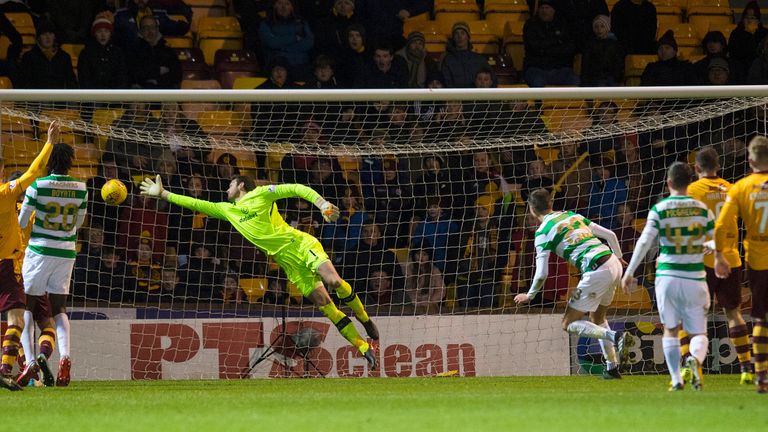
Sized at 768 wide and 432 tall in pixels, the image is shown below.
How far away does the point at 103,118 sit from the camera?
1316cm

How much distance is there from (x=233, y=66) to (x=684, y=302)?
8568mm

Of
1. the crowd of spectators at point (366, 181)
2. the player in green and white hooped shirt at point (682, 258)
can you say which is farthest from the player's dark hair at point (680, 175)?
the crowd of spectators at point (366, 181)

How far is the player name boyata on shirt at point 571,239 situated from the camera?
10.3 meters

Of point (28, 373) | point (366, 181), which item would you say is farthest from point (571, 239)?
point (28, 373)

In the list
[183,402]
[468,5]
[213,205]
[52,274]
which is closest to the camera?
[183,402]

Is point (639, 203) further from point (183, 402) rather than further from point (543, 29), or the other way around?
point (183, 402)

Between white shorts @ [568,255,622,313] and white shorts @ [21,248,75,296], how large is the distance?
14.6ft

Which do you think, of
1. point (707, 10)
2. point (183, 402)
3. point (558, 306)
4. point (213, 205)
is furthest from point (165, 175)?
point (707, 10)

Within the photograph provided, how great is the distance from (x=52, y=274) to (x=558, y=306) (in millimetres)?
5521

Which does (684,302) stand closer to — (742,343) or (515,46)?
(742,343)

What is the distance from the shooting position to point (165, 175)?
523 inches

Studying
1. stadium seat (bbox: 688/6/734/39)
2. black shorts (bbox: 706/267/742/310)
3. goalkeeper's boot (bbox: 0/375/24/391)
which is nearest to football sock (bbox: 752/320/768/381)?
black shorts (bbox: 706/267/742/310)

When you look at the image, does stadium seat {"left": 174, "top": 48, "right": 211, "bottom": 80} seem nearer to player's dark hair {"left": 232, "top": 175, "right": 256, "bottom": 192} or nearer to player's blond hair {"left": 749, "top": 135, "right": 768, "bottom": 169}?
player's dark hair {"left": 232, "top": 175, "right": 256, "bottom": 192}

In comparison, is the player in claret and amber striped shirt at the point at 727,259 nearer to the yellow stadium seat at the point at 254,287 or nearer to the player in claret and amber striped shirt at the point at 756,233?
the player in claret and amber striped shirt at the point at 756,233
